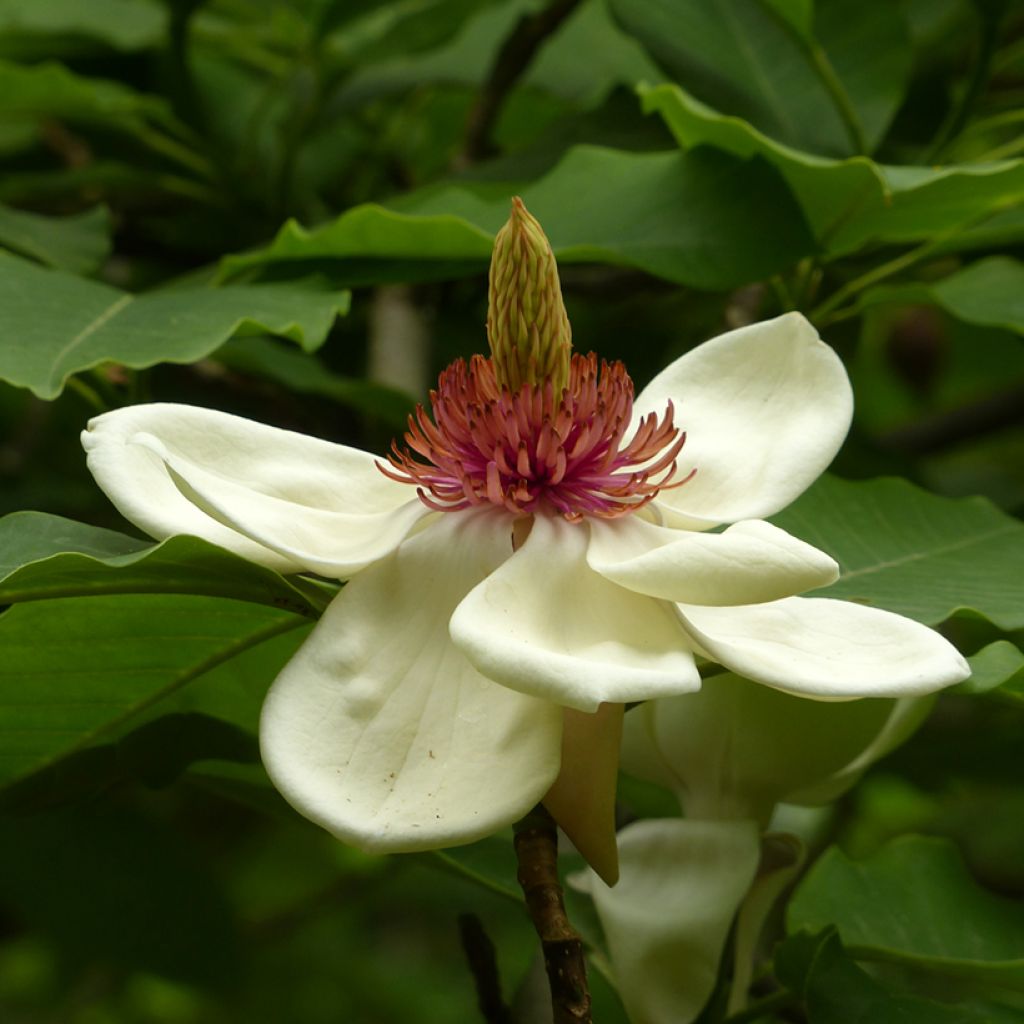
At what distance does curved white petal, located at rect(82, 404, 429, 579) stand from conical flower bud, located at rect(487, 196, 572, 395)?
0.30 feet

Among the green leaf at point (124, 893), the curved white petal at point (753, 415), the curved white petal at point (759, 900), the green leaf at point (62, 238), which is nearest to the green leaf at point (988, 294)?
the curved white petal at point (753, 415)

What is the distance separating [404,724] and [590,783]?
0.09 meters

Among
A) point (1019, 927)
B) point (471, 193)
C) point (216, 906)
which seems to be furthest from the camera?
point (216, 906)

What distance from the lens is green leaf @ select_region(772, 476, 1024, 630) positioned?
0.88 meters

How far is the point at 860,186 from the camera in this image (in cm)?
103

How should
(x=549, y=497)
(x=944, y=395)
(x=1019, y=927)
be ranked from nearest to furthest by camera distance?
1. (x=549, y=497)
2. (x=1019, y=927)
3. (x=944, y=395)

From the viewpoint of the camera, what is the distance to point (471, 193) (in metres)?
1.17

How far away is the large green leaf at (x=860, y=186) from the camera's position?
3.30 ft

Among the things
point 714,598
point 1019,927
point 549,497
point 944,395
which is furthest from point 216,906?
point 944,395

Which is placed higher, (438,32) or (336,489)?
(336,489)

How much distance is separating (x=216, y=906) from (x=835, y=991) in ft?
2.87

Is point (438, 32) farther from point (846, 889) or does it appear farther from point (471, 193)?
point (846, 889)

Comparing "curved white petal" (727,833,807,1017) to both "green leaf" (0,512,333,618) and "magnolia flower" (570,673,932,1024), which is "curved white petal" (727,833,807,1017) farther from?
A: "green leaf" (0,512,333,618)

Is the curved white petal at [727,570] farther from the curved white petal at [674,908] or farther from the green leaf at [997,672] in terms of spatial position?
the curved white petal at [674,908]
